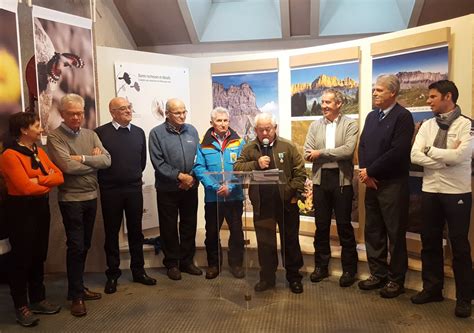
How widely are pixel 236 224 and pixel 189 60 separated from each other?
94.2 inches

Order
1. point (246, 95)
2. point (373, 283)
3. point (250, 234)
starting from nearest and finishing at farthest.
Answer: point (250, 234) < point (373, 283) < point (246, 95)

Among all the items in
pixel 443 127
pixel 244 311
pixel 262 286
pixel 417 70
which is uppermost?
pixel 417 70

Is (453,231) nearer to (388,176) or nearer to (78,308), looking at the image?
(388,176)

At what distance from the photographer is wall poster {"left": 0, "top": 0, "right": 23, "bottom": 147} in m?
3.39

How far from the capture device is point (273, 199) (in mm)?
3416

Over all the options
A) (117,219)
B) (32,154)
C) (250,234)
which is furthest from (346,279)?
(32,154)

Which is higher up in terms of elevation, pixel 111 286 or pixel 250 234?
pixel 250 234

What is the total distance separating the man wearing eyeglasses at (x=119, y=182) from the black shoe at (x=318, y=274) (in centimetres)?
160

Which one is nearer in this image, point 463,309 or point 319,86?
point 463,309

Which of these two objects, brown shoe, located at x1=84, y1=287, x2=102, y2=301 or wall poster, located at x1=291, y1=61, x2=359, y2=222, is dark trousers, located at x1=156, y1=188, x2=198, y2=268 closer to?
brown shoe, located at x1=84, y1=287, x2=102, y2=301

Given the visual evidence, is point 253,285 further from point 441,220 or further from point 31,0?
point 31,0

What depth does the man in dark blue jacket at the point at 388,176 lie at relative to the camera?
3.35 metres

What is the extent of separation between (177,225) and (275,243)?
3.84ft

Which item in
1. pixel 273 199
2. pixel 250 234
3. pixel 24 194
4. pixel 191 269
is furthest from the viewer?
pixel 191 269
